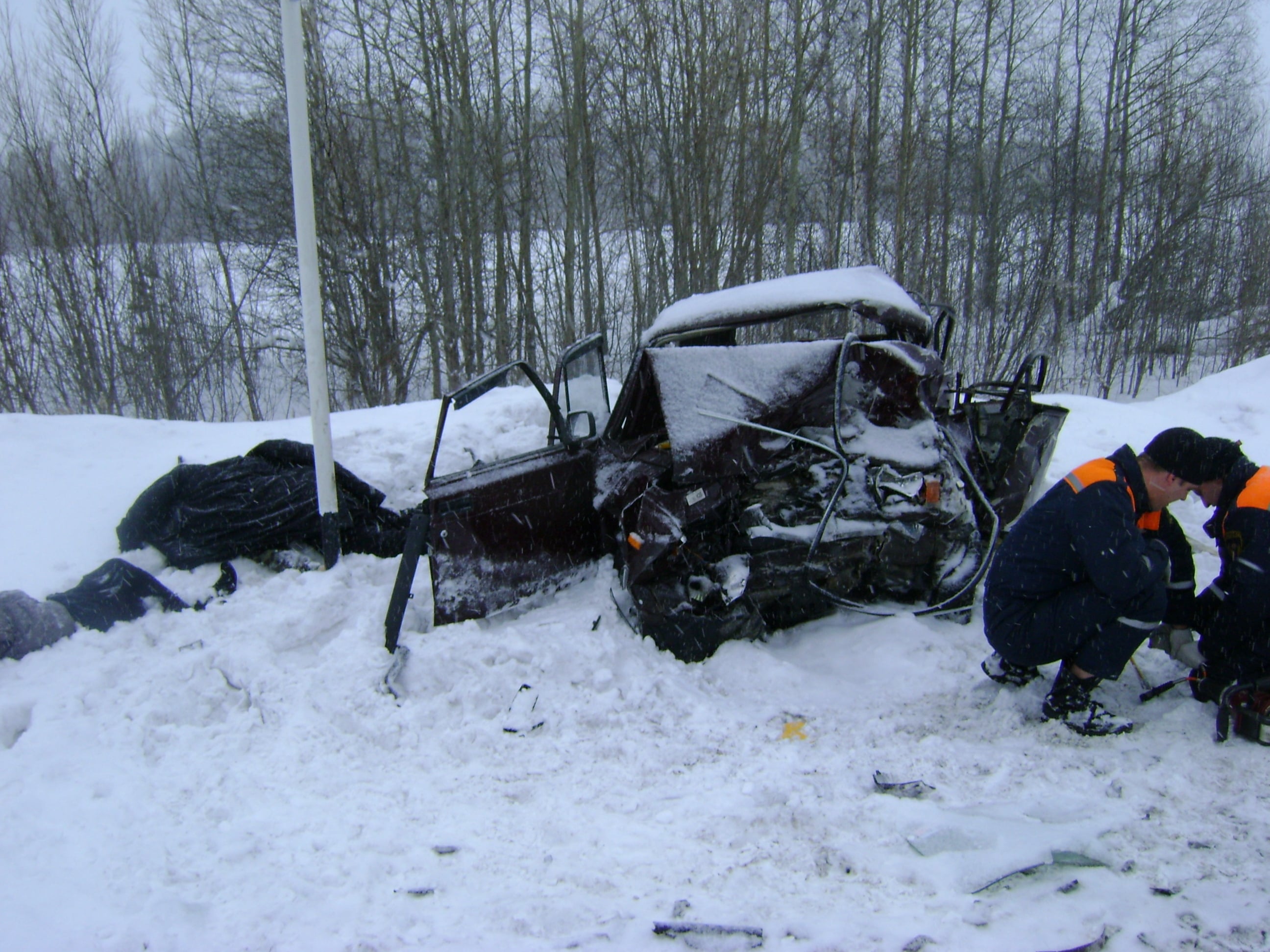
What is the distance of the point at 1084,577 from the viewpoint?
3146 millimetres

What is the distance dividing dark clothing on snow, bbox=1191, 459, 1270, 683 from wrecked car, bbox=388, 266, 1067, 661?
1.10 metres

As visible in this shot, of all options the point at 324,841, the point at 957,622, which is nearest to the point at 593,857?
the point at 324,841

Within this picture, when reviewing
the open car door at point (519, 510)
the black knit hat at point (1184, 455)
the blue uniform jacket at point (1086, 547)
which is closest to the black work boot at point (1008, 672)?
the blue uniform jacket at point (1086, 547)

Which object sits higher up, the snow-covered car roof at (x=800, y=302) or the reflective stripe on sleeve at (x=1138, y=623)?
the snow-covered car roof at (x=800, y=302)

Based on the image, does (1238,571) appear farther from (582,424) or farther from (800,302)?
(582,424)

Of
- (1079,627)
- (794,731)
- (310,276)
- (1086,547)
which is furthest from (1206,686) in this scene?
(310,276)

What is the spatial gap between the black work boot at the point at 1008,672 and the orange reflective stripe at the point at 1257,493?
43.6 inches

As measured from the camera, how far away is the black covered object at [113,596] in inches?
148

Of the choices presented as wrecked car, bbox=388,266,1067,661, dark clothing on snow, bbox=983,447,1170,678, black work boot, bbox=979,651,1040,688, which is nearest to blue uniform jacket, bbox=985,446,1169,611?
dark clothing on snow, bbox=983,447,1170,678

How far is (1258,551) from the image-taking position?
2.95 meters

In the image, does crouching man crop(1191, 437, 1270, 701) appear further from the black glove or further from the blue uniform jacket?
the blue uniform jacket

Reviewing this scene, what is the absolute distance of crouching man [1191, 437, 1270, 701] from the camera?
294 cm

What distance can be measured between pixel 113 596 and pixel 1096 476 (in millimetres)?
4817

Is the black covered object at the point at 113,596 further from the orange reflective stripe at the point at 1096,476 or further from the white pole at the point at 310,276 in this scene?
the orange reflective stripe at the point at 1096,476
